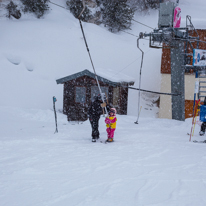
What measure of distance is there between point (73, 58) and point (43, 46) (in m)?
3.93

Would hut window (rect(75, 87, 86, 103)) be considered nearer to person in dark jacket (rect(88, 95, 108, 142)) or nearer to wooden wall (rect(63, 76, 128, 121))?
wooden wall (rect(63, 76, 128, 121))

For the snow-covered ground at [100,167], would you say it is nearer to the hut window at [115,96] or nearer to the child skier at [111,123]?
the child skier at [111,123]

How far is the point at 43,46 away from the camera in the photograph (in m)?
29.8

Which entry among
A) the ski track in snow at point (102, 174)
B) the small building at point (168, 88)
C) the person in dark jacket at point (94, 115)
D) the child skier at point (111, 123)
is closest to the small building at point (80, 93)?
the small building at point (168, 88)

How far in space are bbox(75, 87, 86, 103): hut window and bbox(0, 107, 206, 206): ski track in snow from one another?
9.45 metres

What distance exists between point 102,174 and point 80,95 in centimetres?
1325

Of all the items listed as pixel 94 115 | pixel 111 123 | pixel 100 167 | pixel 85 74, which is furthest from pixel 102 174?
pixel 85 74

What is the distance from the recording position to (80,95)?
17750 millimetres

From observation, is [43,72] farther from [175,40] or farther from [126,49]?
[175,40]

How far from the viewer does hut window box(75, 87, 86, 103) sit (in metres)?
17.7

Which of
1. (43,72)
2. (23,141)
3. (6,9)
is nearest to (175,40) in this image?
(23,141)

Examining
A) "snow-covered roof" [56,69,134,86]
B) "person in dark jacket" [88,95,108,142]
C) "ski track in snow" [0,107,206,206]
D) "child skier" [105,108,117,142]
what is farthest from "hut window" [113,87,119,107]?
"ski track in snow" [0,107,206,206]

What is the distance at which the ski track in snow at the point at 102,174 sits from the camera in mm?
3598

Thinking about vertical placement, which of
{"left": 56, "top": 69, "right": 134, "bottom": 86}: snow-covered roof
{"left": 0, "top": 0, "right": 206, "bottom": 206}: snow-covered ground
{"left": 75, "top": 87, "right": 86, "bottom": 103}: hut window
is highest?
{"left": 56, "top": 69, "right": 134, "bottom": 86}: snow-covered roof
